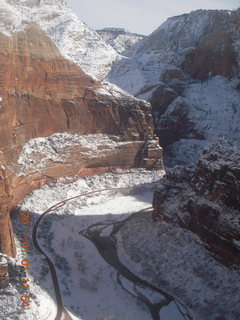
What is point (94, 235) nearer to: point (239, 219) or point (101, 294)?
point (101, 294)

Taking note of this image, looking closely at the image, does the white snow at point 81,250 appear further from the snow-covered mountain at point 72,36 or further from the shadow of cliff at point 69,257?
the snow-covered mountain at point 72,36

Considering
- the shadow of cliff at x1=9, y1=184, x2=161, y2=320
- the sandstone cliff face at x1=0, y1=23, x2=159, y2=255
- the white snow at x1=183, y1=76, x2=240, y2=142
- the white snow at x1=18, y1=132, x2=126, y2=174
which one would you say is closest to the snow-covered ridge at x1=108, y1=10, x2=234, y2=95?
the white snow at x1=183, y1=76, x2=240, y2=142

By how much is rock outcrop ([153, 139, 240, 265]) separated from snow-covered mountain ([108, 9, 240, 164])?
2461 centimetres

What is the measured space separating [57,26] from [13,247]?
6496 cm

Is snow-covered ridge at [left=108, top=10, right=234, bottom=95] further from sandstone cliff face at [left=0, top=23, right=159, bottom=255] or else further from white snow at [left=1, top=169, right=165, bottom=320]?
white snow at [left=1, top=169, right=165, bottom=320]

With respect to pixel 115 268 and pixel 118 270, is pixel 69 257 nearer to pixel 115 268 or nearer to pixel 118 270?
pixel 115 268

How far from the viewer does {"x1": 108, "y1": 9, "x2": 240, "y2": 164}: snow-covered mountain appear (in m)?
58.9

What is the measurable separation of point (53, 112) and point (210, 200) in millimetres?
23064

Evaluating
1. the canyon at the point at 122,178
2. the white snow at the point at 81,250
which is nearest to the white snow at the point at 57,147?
the canyon at the point at 122,178

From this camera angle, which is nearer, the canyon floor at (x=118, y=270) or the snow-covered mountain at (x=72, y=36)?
the canyon floor at (x=118, y=270)

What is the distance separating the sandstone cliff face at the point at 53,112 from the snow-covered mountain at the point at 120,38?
78.3 m

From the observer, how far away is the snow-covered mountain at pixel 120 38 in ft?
402

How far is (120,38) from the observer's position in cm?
12756

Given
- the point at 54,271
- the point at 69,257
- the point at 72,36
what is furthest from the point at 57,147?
the point at 72,36
